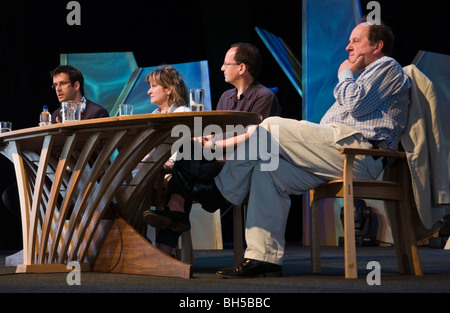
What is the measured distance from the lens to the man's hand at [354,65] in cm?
278

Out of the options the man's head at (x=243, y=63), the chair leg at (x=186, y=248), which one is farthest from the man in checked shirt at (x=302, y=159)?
the man's head at (x=243, y=63)

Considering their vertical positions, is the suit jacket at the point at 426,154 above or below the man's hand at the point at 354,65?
below

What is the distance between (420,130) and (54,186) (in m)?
1.62

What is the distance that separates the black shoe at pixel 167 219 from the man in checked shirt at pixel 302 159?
116 mm

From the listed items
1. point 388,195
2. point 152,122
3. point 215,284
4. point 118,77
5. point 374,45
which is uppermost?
point 118,77

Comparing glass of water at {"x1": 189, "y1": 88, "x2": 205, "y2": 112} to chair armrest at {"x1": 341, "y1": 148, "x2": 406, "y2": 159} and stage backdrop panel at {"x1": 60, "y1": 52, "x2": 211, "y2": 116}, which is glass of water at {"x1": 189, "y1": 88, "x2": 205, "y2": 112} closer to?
chair armrest at {"x1": 341, "y1": 148, "x2": 406, "y2": 159}

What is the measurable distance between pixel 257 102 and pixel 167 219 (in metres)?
1.04

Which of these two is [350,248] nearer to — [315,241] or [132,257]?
[315,241]

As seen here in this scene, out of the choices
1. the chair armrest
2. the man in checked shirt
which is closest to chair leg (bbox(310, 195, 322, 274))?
the man in checked shirt

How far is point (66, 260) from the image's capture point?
2949 millimetres

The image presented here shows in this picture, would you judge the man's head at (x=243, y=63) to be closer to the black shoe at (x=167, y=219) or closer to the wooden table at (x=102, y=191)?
the wooden table at (x=102, y=191)

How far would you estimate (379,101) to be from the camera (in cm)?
265

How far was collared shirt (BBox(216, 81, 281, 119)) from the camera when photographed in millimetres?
3395

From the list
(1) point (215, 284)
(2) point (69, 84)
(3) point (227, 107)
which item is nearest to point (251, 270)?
(1) point (215, 284)
